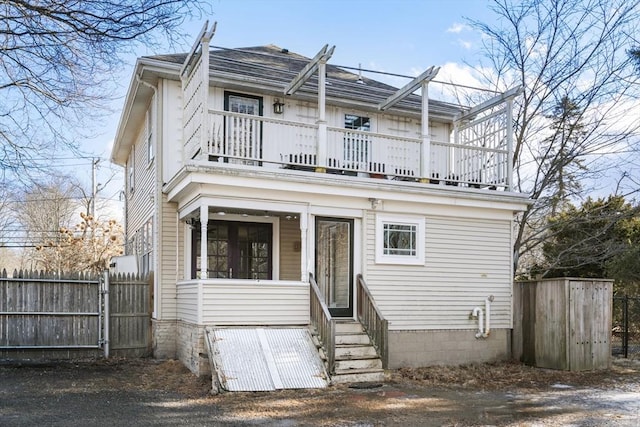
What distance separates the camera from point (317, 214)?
36.2 feet

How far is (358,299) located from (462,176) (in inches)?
140

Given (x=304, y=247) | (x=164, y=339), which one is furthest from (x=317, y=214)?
(x=164, y=339)

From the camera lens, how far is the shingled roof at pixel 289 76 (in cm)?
1217

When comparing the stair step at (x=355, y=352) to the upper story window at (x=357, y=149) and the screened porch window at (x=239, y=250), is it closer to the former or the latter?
the screened porch window at (x=239, y=250)

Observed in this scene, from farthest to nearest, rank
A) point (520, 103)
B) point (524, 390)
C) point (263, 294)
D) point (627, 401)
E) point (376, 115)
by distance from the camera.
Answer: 1. point (520, 103)
2. point (376, 115)
3. point (263, 294)
4. point (524, 390)
5. point (627, 401)

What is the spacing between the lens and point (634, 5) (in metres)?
14.1

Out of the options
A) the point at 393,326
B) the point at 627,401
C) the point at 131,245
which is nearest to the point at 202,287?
the point at 393,326

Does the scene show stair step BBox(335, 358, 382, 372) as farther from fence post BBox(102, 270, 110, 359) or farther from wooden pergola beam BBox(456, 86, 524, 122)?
wooden pergola beam BBox(456, 86, 524, 122)

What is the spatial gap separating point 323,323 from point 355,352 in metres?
0.78

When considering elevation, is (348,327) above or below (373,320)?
below

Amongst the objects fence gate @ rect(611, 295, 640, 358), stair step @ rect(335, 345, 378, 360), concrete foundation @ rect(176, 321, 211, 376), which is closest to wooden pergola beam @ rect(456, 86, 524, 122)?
stair step @ rect(335, 345, 378, 360)

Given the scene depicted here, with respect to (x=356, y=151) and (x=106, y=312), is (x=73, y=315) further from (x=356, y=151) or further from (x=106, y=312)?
(x=356, y=151)

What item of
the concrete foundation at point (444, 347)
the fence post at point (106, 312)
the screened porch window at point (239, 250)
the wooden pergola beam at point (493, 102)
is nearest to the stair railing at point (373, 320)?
the concrete foundation at point (444, 347)

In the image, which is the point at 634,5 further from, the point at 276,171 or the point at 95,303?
the point at 95,303
